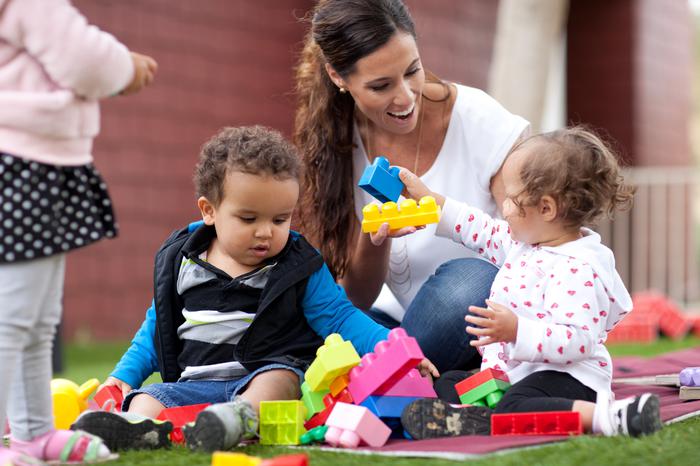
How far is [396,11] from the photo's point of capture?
3.04 metres

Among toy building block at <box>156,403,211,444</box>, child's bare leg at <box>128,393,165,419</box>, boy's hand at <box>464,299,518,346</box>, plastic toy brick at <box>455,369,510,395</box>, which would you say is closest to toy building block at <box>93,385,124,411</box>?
child's bare leg at <box>128,393,165,419</box>

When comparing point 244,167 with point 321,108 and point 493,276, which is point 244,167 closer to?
point 321,108

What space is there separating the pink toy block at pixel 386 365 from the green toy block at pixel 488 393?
0.26 m

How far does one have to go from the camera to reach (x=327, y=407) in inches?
99.0

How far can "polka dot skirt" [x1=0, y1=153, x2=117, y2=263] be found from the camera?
6.64 feet

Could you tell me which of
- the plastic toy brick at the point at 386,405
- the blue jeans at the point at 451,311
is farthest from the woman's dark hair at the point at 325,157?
the plastic toy brick at the point at 386,405

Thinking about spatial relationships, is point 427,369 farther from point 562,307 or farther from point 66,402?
point 66,402

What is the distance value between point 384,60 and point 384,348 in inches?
39.0

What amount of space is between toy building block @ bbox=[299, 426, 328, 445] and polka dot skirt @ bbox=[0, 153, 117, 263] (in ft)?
2.33

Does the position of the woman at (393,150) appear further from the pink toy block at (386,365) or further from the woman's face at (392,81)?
the pink toy block at (386,365)

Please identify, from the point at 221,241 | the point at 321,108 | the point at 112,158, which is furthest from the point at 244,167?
the point at 112,158

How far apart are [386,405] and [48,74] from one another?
1.16 metres

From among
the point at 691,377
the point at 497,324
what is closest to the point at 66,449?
the point at 497,324

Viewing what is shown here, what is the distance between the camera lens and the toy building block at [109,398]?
9.18 ft
